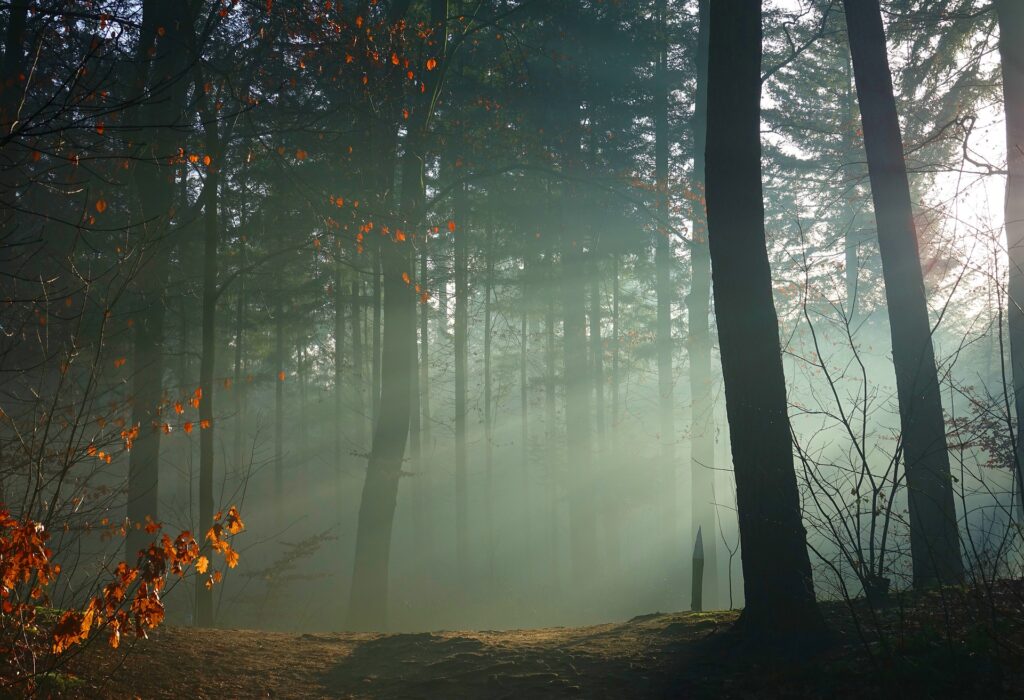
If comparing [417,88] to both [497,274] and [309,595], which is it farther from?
[309,595]

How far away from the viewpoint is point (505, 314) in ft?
74.3

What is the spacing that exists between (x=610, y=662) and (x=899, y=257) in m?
5.05

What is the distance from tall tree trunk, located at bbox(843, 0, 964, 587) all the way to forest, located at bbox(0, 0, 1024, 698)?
0.04 metres

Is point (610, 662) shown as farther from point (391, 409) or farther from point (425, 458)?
point (425, 458)

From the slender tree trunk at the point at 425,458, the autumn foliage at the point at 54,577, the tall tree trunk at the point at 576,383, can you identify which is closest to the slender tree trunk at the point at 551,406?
the tall tree trunk at the point at 576,383

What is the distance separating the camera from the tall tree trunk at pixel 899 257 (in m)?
6.88

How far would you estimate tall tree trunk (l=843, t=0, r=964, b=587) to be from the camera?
22.6 feet

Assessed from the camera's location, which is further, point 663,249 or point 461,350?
point 663,249

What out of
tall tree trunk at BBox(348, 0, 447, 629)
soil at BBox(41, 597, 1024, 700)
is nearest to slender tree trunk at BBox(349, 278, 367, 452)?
tall tree trunk at BBox(348, 0, 447, 629)

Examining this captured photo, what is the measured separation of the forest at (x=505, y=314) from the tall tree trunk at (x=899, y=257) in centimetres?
4

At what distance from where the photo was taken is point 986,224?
475cm

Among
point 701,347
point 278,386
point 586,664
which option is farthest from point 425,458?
point 586,664

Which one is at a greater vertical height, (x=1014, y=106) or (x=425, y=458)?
(x=1014, y=106)

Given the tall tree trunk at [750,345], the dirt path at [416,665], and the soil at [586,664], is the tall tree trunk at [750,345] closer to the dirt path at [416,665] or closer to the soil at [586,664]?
the soil at [586,664]
